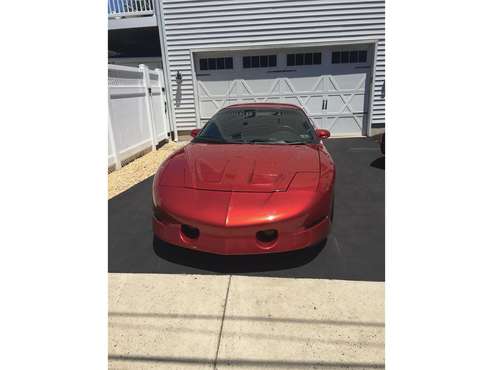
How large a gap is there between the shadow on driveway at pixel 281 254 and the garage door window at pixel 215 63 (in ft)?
18.0

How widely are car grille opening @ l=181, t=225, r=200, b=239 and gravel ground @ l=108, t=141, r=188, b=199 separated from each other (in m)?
2.50

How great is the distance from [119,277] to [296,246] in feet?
4.96

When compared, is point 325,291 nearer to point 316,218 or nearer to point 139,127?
point 316,218

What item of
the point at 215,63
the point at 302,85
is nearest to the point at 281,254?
the point at 302,85

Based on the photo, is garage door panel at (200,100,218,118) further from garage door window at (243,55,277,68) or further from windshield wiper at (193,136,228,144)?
windshield wiper at (193,136,228,144)

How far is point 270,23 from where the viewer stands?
788 centimetres

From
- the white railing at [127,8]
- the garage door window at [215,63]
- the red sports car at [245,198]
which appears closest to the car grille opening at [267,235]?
the red sports car at [245,198]

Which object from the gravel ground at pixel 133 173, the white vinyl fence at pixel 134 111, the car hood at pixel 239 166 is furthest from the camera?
the white vinyl fence at pixel 134 111

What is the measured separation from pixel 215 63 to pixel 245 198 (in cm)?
702

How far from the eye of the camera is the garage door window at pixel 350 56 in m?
8.16

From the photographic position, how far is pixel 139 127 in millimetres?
6836

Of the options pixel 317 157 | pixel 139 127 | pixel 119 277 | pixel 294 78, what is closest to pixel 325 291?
pixel 317 157

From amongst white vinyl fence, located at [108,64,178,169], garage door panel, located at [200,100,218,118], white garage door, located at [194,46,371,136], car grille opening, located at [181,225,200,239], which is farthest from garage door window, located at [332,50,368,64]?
car grille opening, located at [181,225,200,239]

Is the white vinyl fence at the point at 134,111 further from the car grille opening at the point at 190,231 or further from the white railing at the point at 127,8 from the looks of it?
the car grille opening at the point at 190,231
